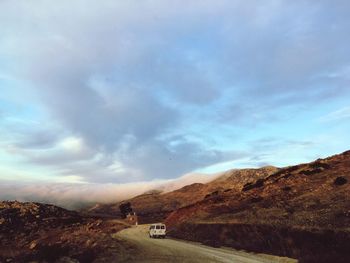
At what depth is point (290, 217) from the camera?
49438 millimetres

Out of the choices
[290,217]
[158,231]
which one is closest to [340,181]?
[290,217]

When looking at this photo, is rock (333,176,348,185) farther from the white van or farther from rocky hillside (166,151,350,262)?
the white van

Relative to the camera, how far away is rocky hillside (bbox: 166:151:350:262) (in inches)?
1457

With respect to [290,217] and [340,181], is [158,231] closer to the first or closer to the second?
[290,217]

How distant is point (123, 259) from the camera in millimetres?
37719

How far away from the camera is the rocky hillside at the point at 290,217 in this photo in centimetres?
3700

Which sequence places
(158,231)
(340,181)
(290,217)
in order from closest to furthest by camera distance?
(290,217)
(340,181)
(158,231)

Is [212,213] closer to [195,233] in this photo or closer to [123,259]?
[195,233]

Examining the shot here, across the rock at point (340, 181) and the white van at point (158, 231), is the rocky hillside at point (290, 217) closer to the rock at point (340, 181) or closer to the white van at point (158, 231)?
the rock at point (340, 181)

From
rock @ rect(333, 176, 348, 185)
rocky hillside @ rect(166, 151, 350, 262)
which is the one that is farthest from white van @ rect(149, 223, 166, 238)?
rock @ rect(333, 176, 348, 185)

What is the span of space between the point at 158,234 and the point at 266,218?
65.7ft

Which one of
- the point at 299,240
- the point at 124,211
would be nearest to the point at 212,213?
the point at 299,240

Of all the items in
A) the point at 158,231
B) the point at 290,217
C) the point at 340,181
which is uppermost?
the point at 340,181

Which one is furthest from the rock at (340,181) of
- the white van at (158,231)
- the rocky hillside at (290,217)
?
the white van at (158,231)
